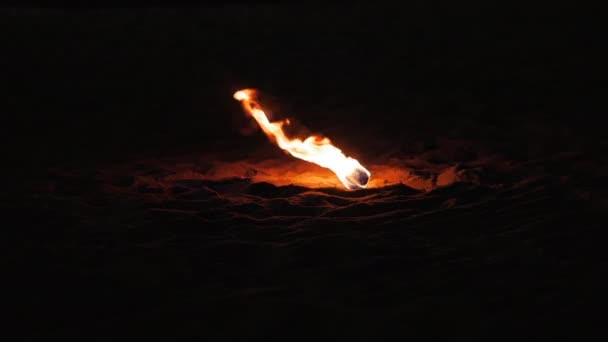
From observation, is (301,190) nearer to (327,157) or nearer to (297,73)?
(327,157)

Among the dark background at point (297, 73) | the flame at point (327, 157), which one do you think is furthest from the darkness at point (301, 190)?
the flame at point (327, 157)

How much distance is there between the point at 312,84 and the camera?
837cm

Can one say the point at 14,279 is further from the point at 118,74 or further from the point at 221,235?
the point at 118,74

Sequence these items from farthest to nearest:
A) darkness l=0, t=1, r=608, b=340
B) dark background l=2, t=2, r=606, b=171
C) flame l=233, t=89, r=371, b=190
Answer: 1. dark background l=2, t=2, r=606, b=171
2. flame l=233, t=89, r=371, b=190
3. darkness l=0, t=1, r=608, b=340

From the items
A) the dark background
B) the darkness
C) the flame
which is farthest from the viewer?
the dark background

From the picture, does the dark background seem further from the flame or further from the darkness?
the flame

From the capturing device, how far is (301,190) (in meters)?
5.00

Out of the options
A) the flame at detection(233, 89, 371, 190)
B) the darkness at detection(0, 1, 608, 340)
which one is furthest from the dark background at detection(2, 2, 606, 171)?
the flame at detection(233, 89, 371, 190)

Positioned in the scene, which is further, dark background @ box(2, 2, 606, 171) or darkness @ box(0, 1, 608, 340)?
dark background @ box(2, 2, 606, 171)

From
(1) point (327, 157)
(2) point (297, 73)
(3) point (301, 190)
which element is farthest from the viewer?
(2) point (297, 73)

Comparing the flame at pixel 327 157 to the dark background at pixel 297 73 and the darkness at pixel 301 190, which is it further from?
the dark background at pixel 297 73

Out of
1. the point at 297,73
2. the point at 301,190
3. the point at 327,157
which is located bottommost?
the point at 301,190

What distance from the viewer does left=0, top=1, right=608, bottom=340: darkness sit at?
10.2ft

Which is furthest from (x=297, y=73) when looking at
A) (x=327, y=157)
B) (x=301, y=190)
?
(x=301, y=190)
